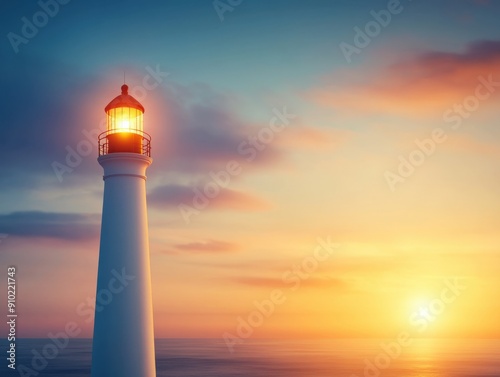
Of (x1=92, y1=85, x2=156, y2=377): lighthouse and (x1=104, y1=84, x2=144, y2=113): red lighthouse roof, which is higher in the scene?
Answer: (x1=104, y1=84, x2=144, y2=113): red lighthouse roof

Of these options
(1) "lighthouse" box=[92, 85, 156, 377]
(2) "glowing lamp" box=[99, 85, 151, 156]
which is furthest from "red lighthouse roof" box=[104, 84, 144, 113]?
(1) "lighthouse" box=[92, 85, 156, 377]

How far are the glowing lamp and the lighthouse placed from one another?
0.03 metres

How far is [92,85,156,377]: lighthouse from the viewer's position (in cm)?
1581

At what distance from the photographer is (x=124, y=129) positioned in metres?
17.1

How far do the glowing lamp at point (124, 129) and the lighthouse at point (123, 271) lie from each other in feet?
0.10

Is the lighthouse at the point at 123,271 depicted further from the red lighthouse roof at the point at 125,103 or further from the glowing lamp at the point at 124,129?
the red lighthouse roof at the point at 125,103

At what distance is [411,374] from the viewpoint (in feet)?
244

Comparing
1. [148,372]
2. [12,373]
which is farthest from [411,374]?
[148,372]

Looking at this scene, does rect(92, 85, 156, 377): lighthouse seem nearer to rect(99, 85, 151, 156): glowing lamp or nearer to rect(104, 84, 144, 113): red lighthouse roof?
rect(99, 85, 151, 156): glowing lamp

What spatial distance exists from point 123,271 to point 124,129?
4237mm

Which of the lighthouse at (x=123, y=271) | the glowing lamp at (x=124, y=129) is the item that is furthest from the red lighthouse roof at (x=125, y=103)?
the lighthouse at (x=123, y=271)

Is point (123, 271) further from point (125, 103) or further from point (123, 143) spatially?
point (125, 103)

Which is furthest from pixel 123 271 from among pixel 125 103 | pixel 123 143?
pixel 125 103

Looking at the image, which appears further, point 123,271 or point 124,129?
point 124,129
